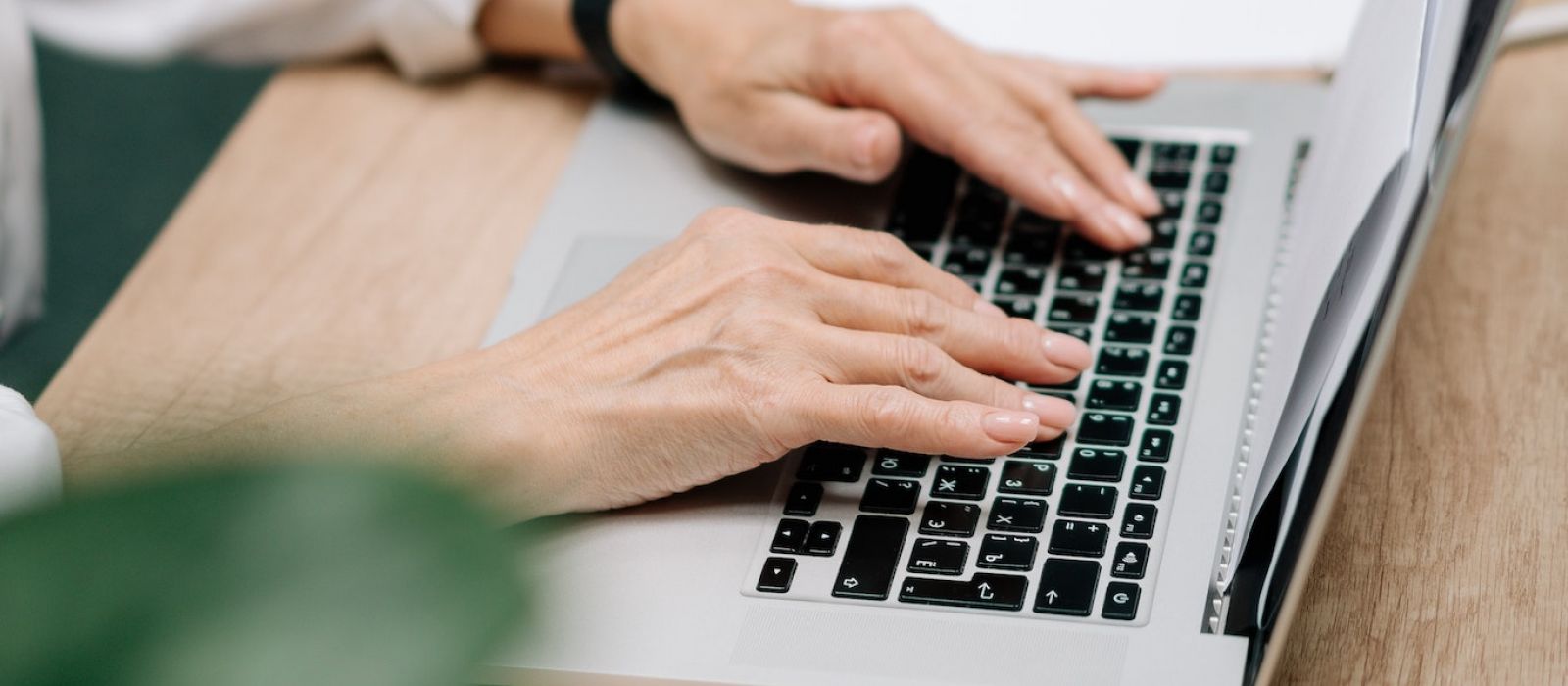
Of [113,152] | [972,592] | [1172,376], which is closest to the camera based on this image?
[972,592]

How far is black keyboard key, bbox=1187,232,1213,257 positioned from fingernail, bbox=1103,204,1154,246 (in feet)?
0.07

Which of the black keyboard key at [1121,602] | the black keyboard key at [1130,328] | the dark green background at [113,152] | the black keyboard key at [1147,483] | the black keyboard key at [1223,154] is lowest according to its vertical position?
the dark green background at [113,152]

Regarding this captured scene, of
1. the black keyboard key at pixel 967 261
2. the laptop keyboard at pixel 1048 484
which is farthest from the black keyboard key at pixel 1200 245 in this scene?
the black keyboard key at pixel 967 261

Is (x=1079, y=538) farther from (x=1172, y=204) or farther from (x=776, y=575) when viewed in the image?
(x=1172, y=204)

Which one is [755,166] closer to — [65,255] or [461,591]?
[461,591]

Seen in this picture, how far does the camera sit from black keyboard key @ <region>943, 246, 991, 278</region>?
0.76 meters

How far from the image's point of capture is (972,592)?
0.56 m

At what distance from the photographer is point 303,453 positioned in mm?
A: 225

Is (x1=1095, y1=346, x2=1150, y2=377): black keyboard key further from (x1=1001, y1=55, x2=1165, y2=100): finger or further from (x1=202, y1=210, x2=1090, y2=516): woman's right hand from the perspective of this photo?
(x1=1001, y1=55, x2=1165, y2=100): finger

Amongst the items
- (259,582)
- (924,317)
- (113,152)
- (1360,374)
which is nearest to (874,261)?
(924,317)

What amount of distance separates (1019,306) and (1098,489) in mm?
148

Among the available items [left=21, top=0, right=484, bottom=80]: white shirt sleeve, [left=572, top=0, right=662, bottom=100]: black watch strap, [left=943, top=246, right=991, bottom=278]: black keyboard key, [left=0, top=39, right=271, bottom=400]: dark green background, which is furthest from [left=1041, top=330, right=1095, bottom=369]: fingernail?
[left=0, top=39, right=271, bottom=400]: dark green background

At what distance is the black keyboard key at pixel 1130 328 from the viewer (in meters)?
0.69

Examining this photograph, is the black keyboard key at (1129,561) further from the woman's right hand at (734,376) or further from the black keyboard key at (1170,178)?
the black keyboard key at (1170,178)
